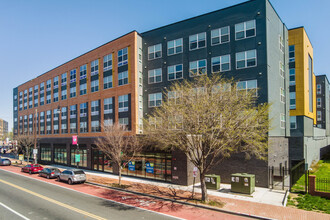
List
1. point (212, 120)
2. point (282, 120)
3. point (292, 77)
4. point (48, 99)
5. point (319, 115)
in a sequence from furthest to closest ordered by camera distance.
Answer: point (319, 115) < point (48, 99) < point (292, 77) < point (282, 120) < point (212, 120)

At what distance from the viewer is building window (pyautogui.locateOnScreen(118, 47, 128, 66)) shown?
32125mm

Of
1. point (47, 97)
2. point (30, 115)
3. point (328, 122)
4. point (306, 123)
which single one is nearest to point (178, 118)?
point (306, 123)

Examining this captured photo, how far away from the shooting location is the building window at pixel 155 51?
30562mm

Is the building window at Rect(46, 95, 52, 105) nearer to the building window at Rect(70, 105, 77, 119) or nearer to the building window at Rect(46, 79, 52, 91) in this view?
the building window at Rect(46, 79, 52, 91)

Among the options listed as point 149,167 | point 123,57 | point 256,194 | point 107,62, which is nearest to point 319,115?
point 256,194

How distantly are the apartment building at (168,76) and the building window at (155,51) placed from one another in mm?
140

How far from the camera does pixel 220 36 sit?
2577 cm

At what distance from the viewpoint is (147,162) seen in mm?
26734

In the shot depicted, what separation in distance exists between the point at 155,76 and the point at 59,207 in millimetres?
19978

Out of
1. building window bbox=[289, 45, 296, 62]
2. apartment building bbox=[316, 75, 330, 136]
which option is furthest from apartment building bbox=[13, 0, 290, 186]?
apartment building bbox=[316, 75, 330, 136]

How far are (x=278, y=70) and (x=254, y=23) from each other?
6.57 metres

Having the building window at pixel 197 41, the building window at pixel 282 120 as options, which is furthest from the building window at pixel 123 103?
the building window at pixel 282 120

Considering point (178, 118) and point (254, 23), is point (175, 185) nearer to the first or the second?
point (178, 118)

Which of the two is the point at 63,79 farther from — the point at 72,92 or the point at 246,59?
the point at 246,59
